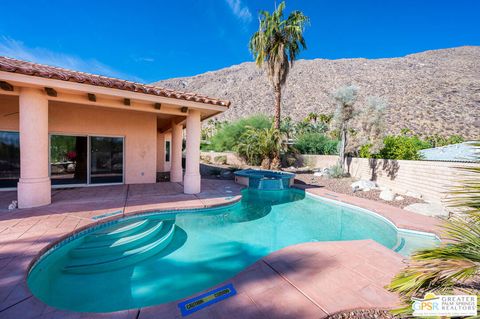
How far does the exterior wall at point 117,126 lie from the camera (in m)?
8.32

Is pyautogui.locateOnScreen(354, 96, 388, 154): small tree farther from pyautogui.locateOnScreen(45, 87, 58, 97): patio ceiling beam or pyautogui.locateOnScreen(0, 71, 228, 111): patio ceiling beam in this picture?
pyautogui.locateOnScreen(45, 87, 58, 97): patio ceiling beam

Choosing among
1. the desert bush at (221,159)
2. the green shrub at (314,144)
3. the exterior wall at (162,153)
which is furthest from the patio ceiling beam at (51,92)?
the green shrub at (314,144)

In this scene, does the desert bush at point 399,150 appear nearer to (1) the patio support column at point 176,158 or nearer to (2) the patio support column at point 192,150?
(2) the patio support column at point 192,150

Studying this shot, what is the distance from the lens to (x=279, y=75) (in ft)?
46.8

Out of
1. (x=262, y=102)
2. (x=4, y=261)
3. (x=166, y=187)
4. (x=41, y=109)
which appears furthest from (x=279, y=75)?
(x=262, y=102)

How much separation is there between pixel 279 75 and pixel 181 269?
13433 millimetres

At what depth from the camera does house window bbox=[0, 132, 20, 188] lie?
7.93 metres

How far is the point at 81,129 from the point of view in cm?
885

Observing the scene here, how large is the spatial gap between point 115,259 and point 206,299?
2554mm

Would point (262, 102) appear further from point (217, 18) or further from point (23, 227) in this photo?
point (23, 227)

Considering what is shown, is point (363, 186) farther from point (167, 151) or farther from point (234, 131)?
point (234, 131)

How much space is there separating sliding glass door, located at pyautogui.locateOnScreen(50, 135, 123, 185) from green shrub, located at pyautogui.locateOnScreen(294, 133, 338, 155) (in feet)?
55.9

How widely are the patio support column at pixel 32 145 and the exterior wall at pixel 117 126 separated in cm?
305

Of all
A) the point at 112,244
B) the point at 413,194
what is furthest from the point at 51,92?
the point at 413,194
